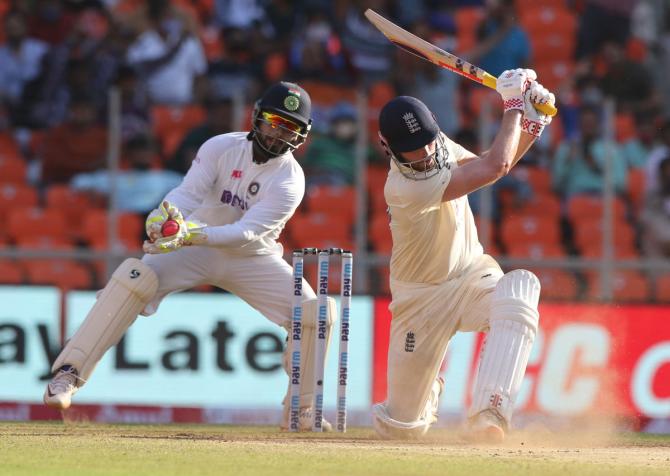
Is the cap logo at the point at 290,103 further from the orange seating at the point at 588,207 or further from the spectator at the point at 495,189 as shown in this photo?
the orange seating at the point at 588,207

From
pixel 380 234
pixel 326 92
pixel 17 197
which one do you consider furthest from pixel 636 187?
pixel 17 197

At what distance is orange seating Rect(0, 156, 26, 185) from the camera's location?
12938 millimetres

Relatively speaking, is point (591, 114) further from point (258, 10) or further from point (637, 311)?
point (258, 10)

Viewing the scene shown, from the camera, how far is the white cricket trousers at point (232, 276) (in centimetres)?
852

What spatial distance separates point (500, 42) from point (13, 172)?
15.9 feet

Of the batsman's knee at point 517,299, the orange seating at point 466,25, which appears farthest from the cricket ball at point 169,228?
the orange seating at point 466,25

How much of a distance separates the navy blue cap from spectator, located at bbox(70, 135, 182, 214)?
4693mm

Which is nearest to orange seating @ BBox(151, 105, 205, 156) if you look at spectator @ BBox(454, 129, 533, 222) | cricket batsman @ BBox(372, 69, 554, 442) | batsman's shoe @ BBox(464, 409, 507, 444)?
spectator @ BBox(454, 129, 533, 222)

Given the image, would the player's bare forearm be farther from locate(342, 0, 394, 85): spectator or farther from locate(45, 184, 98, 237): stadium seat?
locate(342, 0, 394, 85): spectator

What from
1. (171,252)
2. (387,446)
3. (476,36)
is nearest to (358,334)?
(171,252)

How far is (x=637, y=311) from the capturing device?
10.8 metres

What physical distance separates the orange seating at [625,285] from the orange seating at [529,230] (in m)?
0.95

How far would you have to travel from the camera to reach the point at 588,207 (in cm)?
1224

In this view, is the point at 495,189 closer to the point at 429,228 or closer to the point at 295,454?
the point at 429,228
